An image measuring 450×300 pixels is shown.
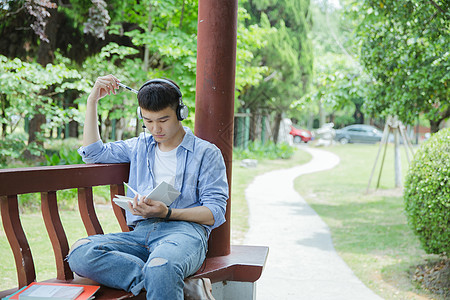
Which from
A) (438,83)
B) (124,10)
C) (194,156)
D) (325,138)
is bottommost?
(325,138)

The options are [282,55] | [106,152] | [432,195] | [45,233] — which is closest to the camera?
[106,152]

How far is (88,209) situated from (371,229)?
18.7 ft

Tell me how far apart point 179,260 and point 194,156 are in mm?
651

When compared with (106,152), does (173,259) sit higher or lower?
lower

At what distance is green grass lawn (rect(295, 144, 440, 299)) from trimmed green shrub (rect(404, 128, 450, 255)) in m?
0.52

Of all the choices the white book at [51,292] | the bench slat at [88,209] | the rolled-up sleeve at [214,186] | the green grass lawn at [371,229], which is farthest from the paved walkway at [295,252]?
the white book at [51,292]

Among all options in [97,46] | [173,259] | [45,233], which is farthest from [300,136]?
[173,259]

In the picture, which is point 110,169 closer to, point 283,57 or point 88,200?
point 88,200

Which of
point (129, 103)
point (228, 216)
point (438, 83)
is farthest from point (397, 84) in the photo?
point (129, 103)

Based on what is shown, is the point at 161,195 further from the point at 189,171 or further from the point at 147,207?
the point at 189,171

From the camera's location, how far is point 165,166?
2.84 m

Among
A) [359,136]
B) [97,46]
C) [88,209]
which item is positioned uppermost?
[97,46]

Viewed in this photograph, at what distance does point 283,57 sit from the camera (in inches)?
701

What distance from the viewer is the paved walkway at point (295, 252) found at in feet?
14.8
